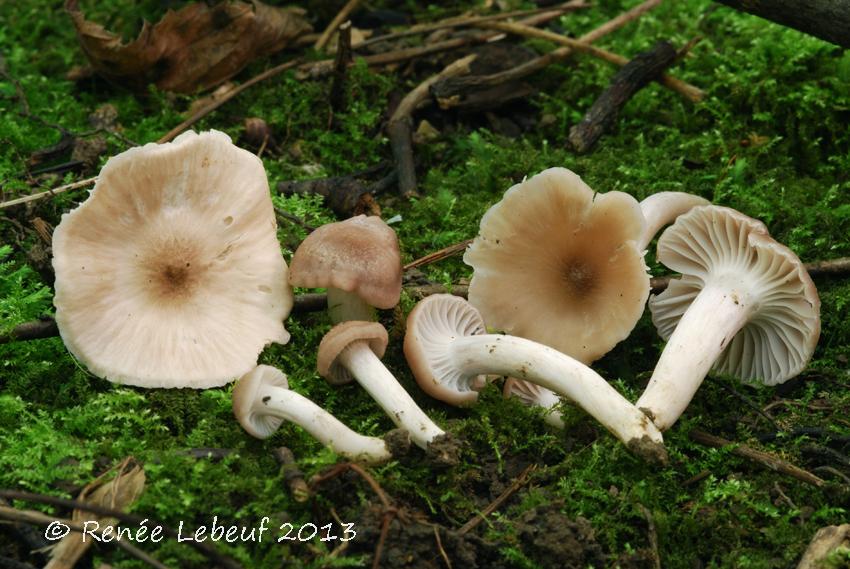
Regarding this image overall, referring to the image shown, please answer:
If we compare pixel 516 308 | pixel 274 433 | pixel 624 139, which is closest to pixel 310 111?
pixel 624 139

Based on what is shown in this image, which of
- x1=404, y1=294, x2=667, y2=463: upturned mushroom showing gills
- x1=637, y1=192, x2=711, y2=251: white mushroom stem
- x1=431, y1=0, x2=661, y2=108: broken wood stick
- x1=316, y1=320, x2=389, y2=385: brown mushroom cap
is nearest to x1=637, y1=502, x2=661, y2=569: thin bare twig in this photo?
x1=404, y1=294, x2=667, y2=463: upturned mushroom showing gills

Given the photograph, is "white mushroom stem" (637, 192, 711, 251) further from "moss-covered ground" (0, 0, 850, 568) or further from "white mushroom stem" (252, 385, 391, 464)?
"white mushroom stem" (252, 385, 391, 464)

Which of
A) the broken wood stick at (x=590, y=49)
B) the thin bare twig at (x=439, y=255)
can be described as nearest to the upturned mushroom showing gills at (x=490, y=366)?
the thin bare twig at (x=439, y=255)

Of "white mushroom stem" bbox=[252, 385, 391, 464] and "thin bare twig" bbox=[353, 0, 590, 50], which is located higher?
"thin bare twig" bbox=[353, 0, 590, 50]

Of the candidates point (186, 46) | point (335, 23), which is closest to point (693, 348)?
point (186, 46)

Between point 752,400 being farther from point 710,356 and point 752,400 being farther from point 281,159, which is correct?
point 281,159

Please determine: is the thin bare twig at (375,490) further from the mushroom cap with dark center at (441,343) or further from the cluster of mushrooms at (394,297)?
the mushroom cap with dark center at (441,343)

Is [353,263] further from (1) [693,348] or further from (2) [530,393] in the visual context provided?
(1) [693,348]
